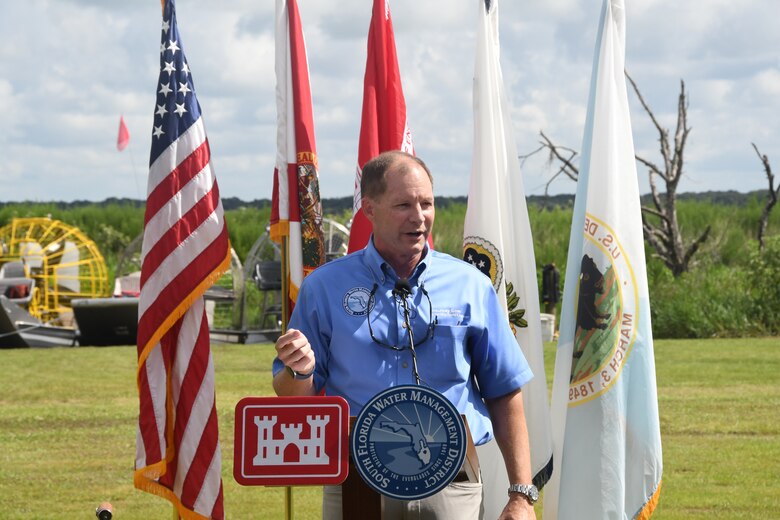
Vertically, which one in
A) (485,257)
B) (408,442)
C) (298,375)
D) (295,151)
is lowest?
(408,442)

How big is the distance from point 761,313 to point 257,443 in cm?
2052

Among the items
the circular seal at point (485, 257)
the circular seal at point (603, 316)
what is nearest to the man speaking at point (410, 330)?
the circular seal at point (603, 316)

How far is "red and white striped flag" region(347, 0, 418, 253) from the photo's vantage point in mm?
5988

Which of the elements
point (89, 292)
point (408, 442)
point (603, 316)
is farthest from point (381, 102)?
point (89, 292)

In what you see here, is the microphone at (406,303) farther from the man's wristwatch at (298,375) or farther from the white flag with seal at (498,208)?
the white flag with seal at (498,208)

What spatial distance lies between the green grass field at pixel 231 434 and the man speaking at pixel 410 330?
448cm

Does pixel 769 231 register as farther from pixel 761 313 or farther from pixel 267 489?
pixel 267 489

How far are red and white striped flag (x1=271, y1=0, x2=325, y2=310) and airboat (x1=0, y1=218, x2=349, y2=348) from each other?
13690 millimetres

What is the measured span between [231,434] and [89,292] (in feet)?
57.6

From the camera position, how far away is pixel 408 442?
9.80ft

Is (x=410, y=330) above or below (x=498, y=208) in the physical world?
below

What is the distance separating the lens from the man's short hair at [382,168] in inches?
136

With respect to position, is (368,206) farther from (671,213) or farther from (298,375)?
(671,213)

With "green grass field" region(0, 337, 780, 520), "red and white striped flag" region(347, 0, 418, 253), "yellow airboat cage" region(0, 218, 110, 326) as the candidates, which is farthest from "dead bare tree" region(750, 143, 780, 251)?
"red and white striped flag" region(347, 0, 418, 253)
